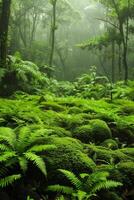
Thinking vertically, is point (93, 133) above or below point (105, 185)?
above

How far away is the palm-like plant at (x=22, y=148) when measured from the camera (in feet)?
16.7

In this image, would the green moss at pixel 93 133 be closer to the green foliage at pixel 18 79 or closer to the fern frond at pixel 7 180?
the fern frond at pixel 7 180

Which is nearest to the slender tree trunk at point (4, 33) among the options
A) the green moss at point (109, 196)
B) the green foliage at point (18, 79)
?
the green foliage at point (18, 79)

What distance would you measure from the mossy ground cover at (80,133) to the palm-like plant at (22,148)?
14 centimetres

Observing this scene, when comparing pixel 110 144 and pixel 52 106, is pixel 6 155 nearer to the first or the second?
pixel 110 144

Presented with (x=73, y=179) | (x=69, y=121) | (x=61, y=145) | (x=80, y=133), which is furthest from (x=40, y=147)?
(x=69, y=121)

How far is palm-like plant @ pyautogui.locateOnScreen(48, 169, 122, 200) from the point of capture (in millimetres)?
4824

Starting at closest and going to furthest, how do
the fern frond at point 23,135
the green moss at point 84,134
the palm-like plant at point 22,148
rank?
the palm-like plant at point 22,148, the fern frond at point 23,135, the green moss at point 84,134

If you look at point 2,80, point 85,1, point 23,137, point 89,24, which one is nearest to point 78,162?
point 23,137

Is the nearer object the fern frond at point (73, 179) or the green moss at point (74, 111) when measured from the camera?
the fern frond at point (73, 179)

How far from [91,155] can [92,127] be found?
1.50 meters

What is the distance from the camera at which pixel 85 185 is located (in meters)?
5.00

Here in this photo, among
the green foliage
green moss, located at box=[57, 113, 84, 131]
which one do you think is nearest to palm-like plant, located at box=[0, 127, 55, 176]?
green moss, located at box=[57, 113, 84, 131]

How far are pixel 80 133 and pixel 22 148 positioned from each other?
2.08m
